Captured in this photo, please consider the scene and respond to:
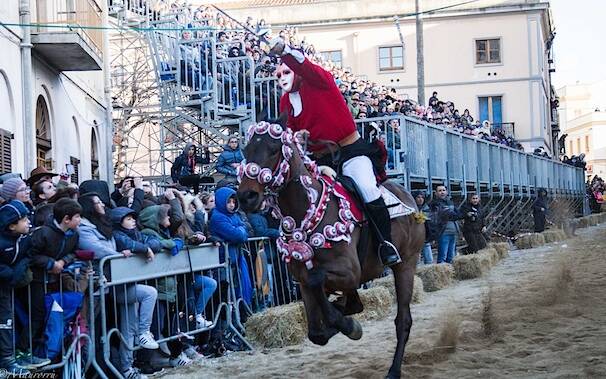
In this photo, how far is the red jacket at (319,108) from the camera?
777cm

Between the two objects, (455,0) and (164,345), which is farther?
(455,0)

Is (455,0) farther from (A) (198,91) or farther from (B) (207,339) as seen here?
(B) (207,339)

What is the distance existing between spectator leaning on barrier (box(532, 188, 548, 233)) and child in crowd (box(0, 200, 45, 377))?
930 inches

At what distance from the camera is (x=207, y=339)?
9.86 metres

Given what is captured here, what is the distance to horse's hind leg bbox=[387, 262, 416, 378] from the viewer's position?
7693 mm

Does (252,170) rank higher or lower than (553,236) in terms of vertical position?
higher

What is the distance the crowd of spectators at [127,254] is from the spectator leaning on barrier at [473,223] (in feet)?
27.9

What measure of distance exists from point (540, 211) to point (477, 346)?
2053 cm

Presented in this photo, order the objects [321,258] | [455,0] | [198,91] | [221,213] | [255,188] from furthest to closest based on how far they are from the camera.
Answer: [455,0]
[198,91]
[221,213]
[321,258]
[255,188]

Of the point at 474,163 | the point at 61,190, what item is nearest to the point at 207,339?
the point at 61,190

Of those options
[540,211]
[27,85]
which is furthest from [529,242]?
[27,85]

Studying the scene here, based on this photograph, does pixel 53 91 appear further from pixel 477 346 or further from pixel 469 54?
pixel 469 54

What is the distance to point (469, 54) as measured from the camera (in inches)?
1984

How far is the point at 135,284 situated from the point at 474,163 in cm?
1502
